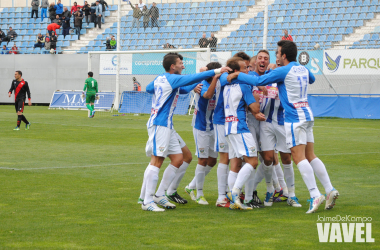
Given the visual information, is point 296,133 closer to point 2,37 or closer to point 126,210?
point 126,210

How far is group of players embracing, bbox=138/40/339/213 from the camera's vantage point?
20.3ft

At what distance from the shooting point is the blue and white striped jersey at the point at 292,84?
6.14 m

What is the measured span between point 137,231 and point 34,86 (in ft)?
106

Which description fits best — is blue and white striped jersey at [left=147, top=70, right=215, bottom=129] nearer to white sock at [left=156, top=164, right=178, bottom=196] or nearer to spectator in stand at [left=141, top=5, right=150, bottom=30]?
white sock at [left=156, top=164, right=178, bottom=196]

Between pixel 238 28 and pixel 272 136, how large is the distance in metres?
25.7

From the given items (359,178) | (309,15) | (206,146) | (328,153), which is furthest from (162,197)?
(309,15)

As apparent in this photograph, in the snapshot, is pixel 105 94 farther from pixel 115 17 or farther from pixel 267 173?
pixel 267 173

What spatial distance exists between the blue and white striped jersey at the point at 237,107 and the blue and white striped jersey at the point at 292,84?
0.70ft

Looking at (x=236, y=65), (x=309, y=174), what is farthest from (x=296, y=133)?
(x=236, y=65)

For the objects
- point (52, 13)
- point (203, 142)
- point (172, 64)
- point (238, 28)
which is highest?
point (52, 13)

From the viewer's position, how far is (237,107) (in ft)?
20.8

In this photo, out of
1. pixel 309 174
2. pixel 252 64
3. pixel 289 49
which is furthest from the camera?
pixel 252 64

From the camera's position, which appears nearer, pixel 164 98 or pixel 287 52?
pixel 287 52

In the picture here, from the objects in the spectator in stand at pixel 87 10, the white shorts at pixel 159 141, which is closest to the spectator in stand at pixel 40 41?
the spectator in stand at pixel 87 10
